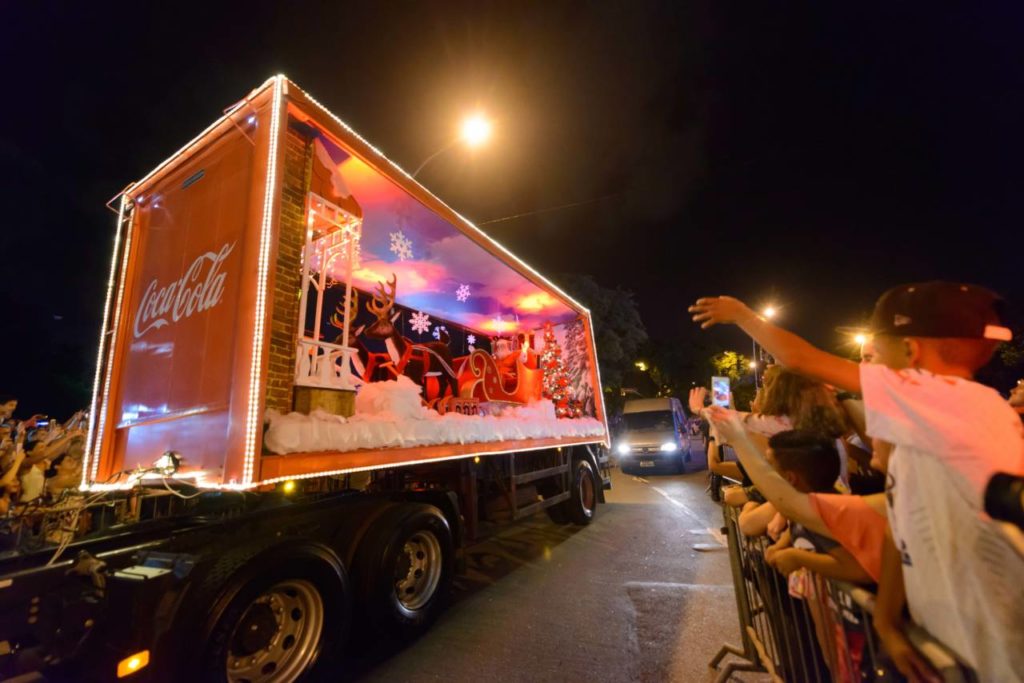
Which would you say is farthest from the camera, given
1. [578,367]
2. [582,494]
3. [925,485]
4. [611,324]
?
[611,324]

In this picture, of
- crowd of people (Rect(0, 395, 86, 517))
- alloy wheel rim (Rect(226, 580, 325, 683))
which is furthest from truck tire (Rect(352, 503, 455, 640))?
crowd of people (Rect(0, 395, 86, 517))

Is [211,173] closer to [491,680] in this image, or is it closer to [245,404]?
[245,404]

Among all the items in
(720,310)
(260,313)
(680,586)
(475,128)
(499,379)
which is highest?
(475,128)

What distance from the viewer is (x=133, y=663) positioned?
2.31 m

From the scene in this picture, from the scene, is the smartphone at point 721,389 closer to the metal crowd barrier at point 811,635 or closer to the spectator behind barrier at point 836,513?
the metal crowd barrier at point 811,635

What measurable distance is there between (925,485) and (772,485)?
748mm

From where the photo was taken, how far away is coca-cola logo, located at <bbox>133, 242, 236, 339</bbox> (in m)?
3.51

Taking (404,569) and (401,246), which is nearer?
(404,569)

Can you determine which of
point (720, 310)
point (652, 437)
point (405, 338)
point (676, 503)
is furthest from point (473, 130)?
point (652, 437)

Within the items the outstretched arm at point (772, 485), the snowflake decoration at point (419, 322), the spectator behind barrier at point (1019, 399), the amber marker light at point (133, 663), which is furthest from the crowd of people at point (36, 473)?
the spectator behind barrier at point (1019, 399)

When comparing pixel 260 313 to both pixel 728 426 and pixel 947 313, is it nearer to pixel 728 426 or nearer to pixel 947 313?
pixel 728 426

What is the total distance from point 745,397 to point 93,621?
3308 centimetres

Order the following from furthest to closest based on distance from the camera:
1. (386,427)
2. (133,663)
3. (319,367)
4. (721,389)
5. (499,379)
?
(721,389)
(499,379)
(319,367)
(386,427)
(133,663)

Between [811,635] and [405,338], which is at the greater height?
[405,338]
